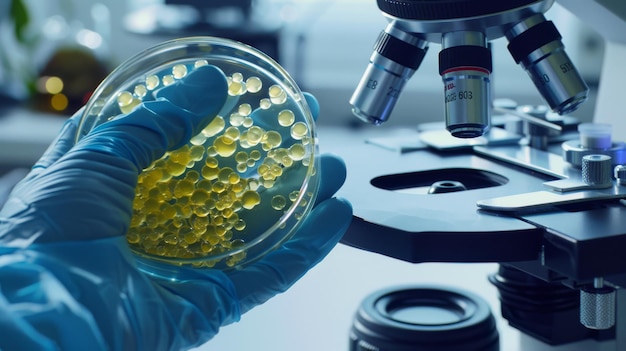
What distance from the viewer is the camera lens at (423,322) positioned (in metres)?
1.04

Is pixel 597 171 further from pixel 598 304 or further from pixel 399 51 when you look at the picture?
pixel 399 51

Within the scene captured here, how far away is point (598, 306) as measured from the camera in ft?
3.17

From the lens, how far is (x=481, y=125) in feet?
3.23

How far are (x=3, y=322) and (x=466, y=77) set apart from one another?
54 centimetres

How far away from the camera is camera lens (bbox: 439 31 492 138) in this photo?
3.22 feet

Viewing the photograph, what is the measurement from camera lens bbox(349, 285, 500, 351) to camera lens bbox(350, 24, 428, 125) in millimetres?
246

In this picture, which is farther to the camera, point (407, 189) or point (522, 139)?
point (522, 139)

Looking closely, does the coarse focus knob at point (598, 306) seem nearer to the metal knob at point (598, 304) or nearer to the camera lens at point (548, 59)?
the metal knob at point (598, 304)

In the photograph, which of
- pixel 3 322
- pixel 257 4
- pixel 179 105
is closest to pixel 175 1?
pixel 257 4

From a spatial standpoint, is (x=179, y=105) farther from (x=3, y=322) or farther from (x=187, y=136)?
(x=3, y=322)

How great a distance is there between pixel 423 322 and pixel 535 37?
1.20ft

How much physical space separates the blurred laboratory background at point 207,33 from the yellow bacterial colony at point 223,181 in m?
1.17

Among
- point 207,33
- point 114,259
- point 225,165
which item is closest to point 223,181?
point 225,165

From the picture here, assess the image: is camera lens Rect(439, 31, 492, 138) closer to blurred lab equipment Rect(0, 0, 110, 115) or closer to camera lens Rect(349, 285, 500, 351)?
camera lens Rect(349, 285, 500, 351)
